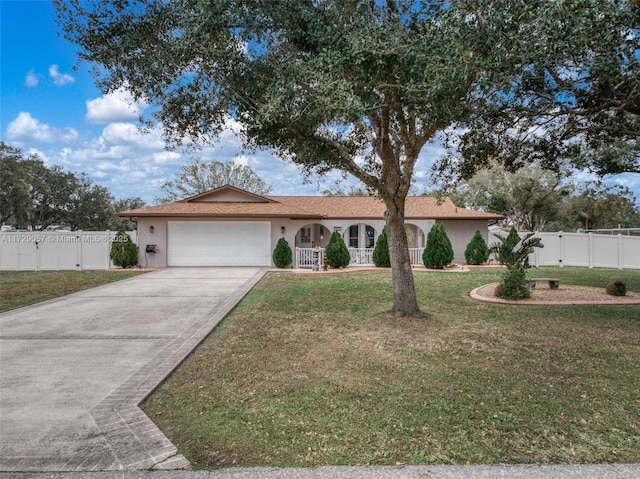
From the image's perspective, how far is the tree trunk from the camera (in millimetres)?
7219

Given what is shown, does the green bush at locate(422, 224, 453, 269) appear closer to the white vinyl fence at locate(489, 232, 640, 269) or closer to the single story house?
the single story house

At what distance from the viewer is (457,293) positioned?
1055 cm

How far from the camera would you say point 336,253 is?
1725 centimetres

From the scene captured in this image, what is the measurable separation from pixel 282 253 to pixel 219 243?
3125 mm

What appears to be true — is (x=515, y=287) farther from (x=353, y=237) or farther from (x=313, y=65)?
(x=353, y=237)

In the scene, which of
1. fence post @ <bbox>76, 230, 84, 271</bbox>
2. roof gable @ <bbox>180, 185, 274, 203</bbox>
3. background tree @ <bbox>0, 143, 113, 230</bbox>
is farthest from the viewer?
background tree @ <bbox>0, 143, 113, 230</bbox>

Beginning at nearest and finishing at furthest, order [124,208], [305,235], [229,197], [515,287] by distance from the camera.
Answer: [515,287] → [229,197] → [305,235] → [124,208]

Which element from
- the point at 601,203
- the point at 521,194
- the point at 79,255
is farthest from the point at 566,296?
the point at 601,203

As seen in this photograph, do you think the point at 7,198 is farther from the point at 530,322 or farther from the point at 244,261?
the point at 530,322

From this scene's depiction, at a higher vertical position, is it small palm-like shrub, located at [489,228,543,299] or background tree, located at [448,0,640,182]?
background tree, located at [448,0,640,182]

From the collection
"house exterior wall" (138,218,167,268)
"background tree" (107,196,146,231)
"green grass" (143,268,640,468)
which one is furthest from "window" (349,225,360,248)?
"background tree" (107,196,146,231)

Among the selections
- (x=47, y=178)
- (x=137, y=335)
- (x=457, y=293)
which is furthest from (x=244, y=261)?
(x=47, y=178)

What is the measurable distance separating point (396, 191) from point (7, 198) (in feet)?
97.8

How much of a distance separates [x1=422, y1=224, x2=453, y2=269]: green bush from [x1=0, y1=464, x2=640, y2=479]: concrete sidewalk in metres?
14.1
